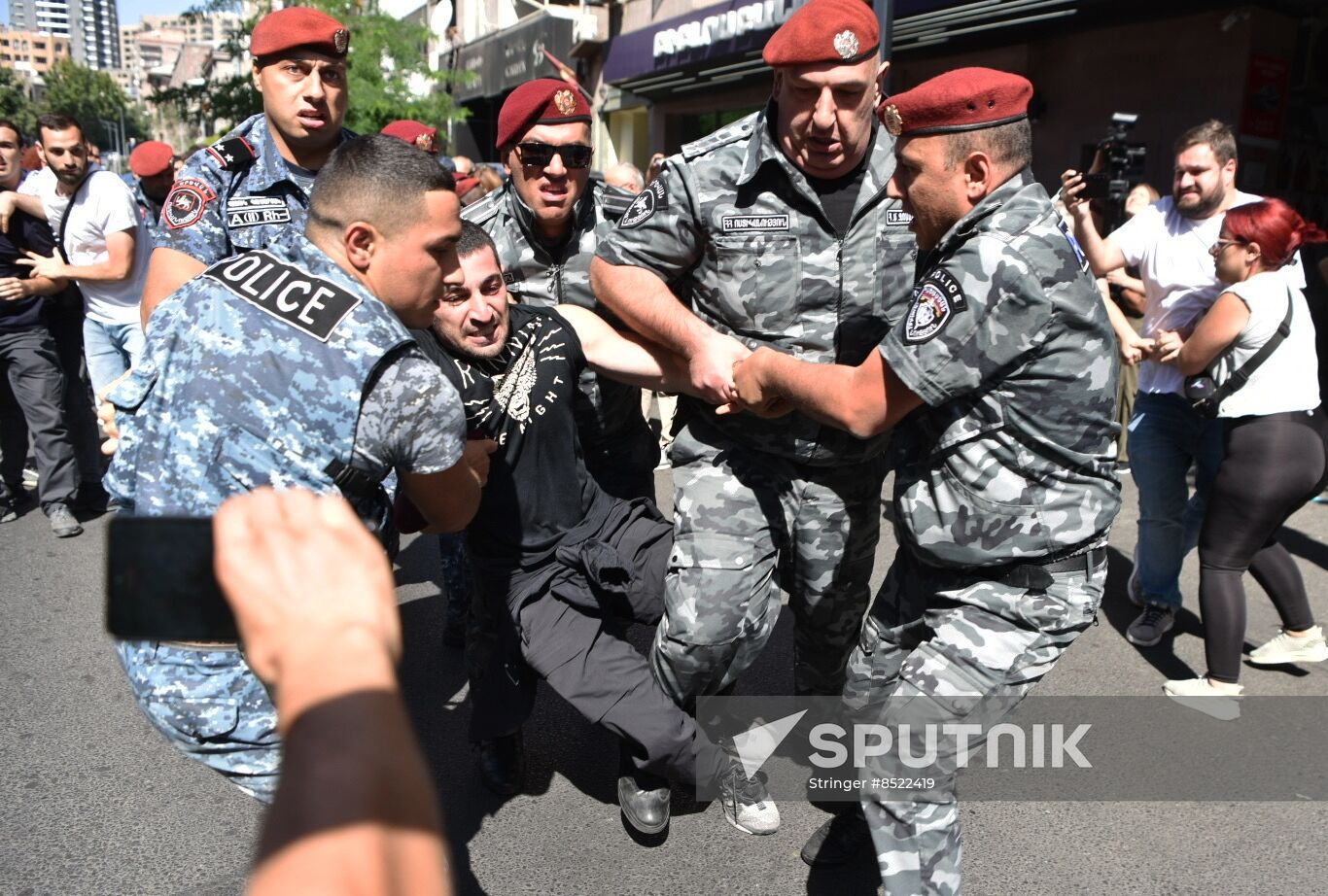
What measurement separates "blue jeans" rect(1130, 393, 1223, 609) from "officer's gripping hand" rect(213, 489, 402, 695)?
3.97 metres

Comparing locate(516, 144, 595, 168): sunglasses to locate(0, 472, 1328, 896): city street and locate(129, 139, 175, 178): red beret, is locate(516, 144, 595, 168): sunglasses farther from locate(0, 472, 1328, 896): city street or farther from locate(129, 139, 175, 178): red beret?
locate(129, 139, 175, 178): red beret

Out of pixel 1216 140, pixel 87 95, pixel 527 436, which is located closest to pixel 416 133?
pixel 527 436

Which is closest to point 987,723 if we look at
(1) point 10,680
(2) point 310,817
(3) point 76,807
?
(2) point 310,817

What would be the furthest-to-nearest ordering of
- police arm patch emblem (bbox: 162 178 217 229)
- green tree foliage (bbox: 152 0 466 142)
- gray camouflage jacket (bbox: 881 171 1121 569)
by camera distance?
green tree foliage (bbox: 152 0 466 142) → police arm patch emblem (bbox: 162 178 217 229) → gray camouflage jacket (bbox: 881 171 1121 569)

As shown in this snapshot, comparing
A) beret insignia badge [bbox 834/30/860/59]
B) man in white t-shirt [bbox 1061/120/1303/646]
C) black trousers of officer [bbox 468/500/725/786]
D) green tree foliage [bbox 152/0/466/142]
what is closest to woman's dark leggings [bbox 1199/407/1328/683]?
man in white t-shirt [bbox 1061/120/1303/646]

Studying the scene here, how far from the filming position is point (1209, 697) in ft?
11.7

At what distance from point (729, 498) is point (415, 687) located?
1.74 m

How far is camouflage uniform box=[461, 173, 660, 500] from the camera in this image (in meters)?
3.26

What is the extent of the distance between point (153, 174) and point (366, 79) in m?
8.08

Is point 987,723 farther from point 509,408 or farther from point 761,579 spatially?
point 509,408

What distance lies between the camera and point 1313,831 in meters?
2.89

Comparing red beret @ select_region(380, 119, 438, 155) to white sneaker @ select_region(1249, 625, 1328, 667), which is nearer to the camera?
white sneaker @ select_region(1249, 625, 1328, 667)

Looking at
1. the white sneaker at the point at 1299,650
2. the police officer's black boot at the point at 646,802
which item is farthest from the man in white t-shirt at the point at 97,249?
the white sneaker at the point at 1299,650

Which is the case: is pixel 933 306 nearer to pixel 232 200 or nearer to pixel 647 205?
pixel 647 205
